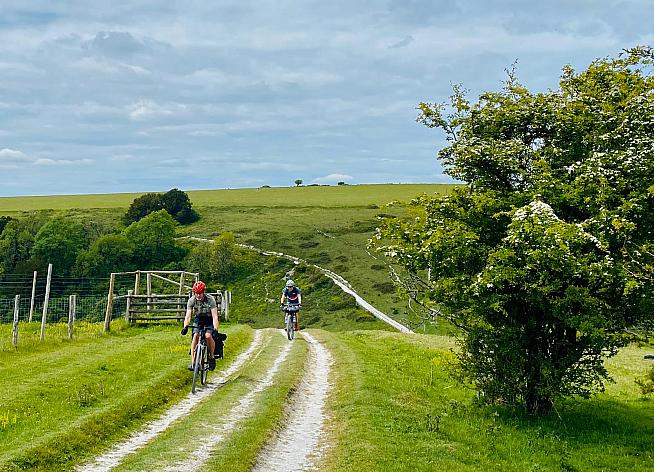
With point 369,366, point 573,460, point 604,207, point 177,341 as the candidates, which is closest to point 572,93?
point 604,207

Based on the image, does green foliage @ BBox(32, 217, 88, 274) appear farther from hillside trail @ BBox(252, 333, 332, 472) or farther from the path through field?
hillside trail @ BBox(252, 333, 332, 472)

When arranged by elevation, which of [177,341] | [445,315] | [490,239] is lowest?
[177,341]

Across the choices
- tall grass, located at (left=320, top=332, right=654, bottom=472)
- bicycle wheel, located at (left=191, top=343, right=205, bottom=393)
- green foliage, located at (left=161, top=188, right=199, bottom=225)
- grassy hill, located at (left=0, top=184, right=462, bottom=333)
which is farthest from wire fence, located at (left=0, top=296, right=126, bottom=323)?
green foliage, located at (left=161, top=188, right=199, bottom=225)

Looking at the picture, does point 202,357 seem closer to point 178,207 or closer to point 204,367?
point 204,367

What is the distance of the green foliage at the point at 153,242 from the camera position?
112 metres

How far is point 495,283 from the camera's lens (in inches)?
617

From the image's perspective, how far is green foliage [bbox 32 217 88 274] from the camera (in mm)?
108188

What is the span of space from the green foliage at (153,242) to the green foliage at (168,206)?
2086 cm

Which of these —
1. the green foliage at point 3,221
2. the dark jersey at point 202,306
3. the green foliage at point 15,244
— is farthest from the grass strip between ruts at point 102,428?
the green foliage at point 3,221

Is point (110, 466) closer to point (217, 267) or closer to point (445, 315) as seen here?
point (445, 315)

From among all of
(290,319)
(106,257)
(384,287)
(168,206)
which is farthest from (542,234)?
(168,206)

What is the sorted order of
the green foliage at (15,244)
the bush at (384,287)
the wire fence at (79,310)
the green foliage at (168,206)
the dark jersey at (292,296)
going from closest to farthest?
the dark jersey at (292,296) < the wire fence at (79,310) < the bush at (384,287) < the green foliage at (15,244) < the green foliage at (168,206)

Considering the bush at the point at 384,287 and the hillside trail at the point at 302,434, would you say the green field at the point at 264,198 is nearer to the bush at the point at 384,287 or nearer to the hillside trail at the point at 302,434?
the bush at the point at 384,287

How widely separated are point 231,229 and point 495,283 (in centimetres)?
11289
